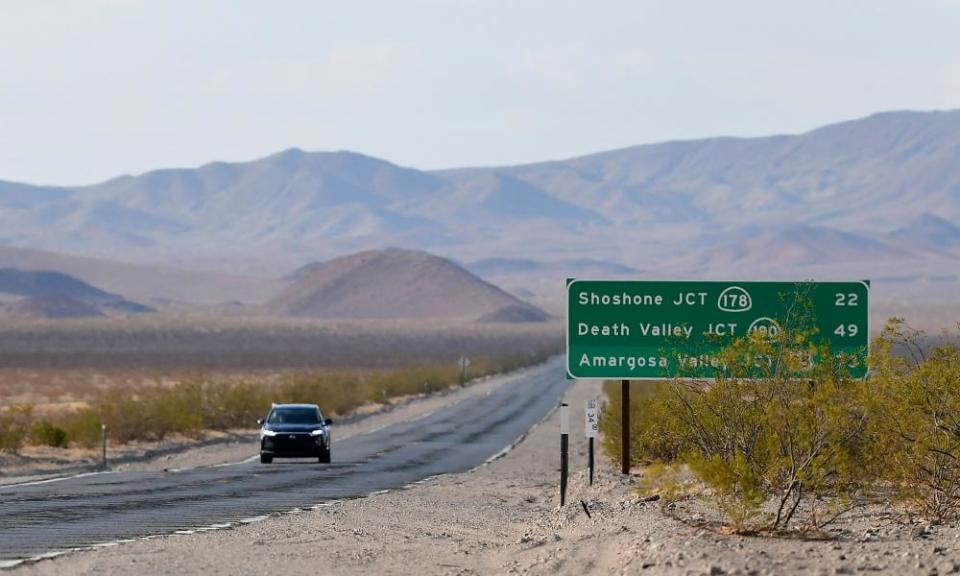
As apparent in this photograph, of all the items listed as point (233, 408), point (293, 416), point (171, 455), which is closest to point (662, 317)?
point (293, 416)

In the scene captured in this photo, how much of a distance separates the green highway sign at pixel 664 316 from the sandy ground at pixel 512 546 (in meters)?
3.29

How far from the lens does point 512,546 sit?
17.7m

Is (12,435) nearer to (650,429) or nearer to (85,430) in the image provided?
(85,430)

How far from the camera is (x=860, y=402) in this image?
17.3 metres

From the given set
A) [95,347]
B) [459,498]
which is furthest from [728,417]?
[95,347]

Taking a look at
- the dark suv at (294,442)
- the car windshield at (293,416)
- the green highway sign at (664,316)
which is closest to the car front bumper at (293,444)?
the dark suv at (294,442)

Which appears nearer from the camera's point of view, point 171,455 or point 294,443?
point 294,443

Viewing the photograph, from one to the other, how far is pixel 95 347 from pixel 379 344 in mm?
28963

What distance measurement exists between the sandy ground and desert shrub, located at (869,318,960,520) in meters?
0.60

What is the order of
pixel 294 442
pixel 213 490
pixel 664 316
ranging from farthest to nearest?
pixel 294 442
pixel 664 316
pixel 213 490

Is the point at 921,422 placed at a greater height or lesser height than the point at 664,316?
Answer: lesser

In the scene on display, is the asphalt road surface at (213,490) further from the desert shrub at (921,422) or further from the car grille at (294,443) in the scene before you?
the desert shrub at (921,422)

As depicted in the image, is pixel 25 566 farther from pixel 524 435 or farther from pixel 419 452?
pixel 524 435

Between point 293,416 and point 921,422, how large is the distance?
20996 millimetres
